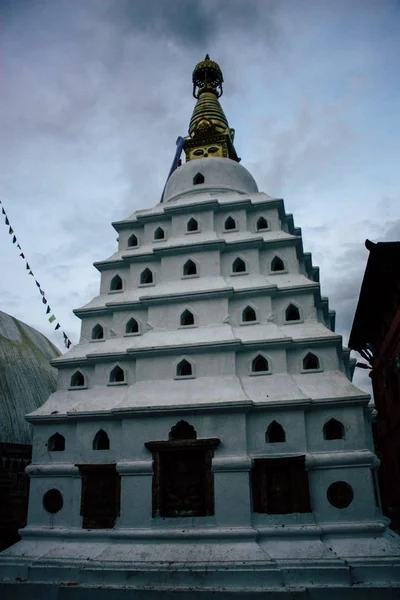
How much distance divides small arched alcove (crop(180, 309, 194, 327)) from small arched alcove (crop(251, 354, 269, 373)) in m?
2.93

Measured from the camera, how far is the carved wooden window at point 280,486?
47.4 feet

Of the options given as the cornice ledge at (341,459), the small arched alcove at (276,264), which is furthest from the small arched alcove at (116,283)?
the cornice ledge at (341,459)

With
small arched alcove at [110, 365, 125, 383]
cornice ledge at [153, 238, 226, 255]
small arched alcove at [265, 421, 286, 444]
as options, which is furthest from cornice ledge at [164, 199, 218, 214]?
small arched alcove at [265, 421, 286, 444]

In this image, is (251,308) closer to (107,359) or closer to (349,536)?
(107,359)

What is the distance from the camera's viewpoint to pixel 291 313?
18.2 m

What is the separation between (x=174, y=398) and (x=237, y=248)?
6.91 meters

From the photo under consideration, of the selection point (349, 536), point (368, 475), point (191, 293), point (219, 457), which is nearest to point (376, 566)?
point (349, 536)

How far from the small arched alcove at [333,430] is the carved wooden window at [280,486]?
1281mm

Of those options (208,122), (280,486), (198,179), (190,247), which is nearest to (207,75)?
(208,122)

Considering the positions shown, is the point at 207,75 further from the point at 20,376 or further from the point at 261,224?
the point at 20,376

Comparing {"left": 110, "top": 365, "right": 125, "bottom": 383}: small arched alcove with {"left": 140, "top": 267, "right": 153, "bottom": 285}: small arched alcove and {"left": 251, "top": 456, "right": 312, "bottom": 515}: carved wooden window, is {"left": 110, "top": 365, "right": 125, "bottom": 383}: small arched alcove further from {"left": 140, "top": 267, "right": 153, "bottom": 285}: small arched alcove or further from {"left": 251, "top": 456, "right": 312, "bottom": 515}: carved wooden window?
{"left": 251, "top": 456, "right": 312, "bottom": 515}: carved wooden window

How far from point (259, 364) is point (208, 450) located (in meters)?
3.54

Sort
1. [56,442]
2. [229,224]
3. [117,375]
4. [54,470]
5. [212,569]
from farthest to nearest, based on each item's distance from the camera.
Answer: [229,224]
[117,375]
[56,442]
[54,470]
[212,569]

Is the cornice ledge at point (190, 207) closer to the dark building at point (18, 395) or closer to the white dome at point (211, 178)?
the white dome at point (211, 178)
